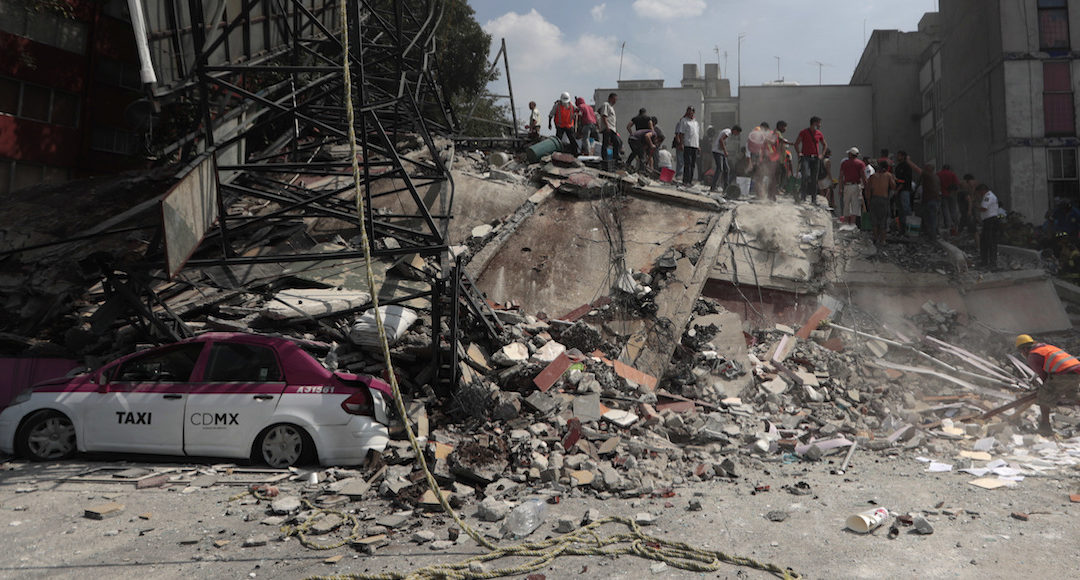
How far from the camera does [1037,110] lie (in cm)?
1969

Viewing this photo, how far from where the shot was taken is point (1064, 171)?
19531mm

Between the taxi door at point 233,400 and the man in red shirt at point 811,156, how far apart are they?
11724mm

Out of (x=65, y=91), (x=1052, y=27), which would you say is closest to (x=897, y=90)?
(x=1052, y=27)

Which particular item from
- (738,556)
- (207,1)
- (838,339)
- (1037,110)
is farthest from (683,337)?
(1037,110)

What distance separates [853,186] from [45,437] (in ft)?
46.2

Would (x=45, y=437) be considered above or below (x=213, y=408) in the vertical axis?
below

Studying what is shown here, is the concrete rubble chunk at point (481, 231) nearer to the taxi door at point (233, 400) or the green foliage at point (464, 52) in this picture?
the taxi door at point (233, 400)

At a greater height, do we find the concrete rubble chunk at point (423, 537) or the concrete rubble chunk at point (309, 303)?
the concrete rubble chunk at point (309, 303)

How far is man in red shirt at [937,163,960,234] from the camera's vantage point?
15.0 meters

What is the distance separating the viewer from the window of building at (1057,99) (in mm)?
19609

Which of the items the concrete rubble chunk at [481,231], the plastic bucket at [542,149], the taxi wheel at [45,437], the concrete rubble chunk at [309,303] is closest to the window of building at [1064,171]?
the plastic bucket at [542,149]

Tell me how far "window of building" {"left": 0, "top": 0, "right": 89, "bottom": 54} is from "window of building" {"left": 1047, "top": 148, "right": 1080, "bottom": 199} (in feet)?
78.8

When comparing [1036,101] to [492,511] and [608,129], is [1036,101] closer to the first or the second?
[608,129]

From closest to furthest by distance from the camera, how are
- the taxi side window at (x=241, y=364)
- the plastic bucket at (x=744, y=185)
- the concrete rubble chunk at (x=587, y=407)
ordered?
1. the taxi side window at (x=241, y=364)
2. the concrete rubble chunk at (x=587, y=407)
3. the plastic bucket at (x=744, y=185)
